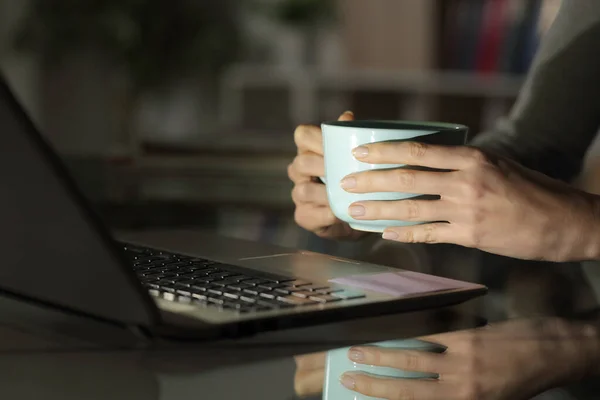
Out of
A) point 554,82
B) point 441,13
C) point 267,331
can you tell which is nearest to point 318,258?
point 267,331

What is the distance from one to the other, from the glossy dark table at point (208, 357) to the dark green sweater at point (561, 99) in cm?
57

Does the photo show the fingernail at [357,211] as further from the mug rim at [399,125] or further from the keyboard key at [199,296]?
the keyboard key at [199,296]

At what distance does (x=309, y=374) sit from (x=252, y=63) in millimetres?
3590

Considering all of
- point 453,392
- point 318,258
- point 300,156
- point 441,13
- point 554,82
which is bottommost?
point 453,392

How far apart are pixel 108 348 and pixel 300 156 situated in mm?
468

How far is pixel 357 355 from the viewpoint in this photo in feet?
1.65

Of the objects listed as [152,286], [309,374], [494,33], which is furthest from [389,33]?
[309,374]

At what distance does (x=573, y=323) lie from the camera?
0.61m

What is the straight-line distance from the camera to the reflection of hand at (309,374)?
0.44 m

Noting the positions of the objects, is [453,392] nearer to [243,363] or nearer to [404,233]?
[243,363]

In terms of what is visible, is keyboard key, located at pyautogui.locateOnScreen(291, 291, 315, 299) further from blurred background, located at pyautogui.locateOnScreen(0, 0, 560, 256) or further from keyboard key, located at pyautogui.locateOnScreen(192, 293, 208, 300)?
blurred background, located at pyautogui.locateOnScreen(0, 0, 560, 256)

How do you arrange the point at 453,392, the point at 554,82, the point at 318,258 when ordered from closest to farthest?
the point at 453,392, the point at 318,258, the point at 554,82

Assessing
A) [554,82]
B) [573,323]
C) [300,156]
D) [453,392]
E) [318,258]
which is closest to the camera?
[453,392]

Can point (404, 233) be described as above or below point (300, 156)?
below
